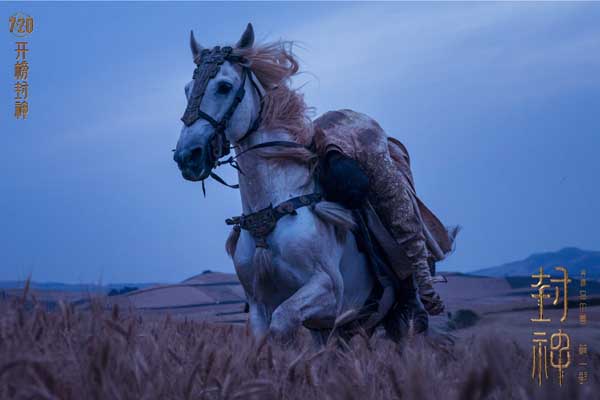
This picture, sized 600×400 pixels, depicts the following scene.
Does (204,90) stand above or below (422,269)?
above

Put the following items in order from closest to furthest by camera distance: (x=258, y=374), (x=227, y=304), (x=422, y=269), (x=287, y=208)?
(x=258, y=374), (x=287, y=208), (x=422, y=269), (x=227, y=304)

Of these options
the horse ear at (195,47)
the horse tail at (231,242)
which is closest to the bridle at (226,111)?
the horse ear at (195,47)

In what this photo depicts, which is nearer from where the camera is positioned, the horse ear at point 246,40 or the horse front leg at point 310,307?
the horse front leg at point 310,307

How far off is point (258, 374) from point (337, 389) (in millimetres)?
654

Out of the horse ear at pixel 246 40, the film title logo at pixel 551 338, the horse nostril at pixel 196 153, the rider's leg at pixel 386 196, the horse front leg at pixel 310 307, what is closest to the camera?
the film title logo at pixel 551 338

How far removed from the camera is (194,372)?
176cm

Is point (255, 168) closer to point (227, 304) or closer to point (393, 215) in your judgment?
point (393, 215)

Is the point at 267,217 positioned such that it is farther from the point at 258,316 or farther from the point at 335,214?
the point at 258,316

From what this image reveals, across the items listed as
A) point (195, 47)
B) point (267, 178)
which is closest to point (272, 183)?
point (267, 178)

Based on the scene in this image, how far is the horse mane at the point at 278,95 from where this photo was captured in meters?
5.39

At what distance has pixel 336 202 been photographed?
17.5ft

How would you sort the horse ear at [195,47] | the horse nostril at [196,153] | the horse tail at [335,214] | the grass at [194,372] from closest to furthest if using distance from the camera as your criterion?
the grass at [194,372] < the horse nostril at [196,153] < the horse tail at [335,214] < the horse ear at [195,47]

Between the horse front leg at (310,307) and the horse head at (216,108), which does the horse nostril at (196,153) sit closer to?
the horse head at (216,108)

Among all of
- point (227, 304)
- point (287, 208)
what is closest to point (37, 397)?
point (287, 208)
